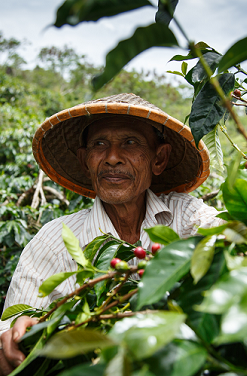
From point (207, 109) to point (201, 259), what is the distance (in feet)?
1.53

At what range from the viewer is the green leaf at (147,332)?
0.33 metres

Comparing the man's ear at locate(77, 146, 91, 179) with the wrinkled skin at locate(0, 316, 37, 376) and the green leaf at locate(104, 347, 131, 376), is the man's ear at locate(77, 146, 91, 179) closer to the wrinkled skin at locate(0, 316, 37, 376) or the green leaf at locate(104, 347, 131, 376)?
the wrinkled skin at locate(0, 316, 37, 376)

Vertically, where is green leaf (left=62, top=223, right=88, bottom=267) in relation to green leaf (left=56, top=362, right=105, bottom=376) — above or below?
above

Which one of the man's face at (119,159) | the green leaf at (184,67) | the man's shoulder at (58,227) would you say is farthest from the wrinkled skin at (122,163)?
the green leaf at (184,67)

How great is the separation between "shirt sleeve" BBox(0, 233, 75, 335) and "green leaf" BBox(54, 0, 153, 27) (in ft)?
3.67

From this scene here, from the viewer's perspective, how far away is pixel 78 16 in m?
0.42

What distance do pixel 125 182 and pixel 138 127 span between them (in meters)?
0.28

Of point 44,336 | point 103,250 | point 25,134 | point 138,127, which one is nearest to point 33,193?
point 25,134

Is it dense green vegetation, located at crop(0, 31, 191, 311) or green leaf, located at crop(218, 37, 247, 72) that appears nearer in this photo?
green leaf, located at crop(218, 37, 247, 72)

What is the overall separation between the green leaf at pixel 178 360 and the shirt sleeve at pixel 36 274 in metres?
1.02

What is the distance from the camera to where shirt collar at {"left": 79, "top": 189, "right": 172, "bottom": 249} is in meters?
1.53

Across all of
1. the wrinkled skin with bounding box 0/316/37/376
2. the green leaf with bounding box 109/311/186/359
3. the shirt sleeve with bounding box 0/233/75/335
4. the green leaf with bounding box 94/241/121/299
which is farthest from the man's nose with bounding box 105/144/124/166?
the green leaf with bounding box 109/311/186/359

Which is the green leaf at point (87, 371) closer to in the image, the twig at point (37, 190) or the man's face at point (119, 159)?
the man's face at point (119, 159)

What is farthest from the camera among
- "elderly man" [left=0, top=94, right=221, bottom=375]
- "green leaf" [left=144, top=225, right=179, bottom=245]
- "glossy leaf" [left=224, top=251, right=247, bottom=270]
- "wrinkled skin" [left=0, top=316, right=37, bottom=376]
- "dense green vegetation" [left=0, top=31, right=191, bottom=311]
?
"dense green vegetation" [left=0, top=31, right=191, bottom=311]
